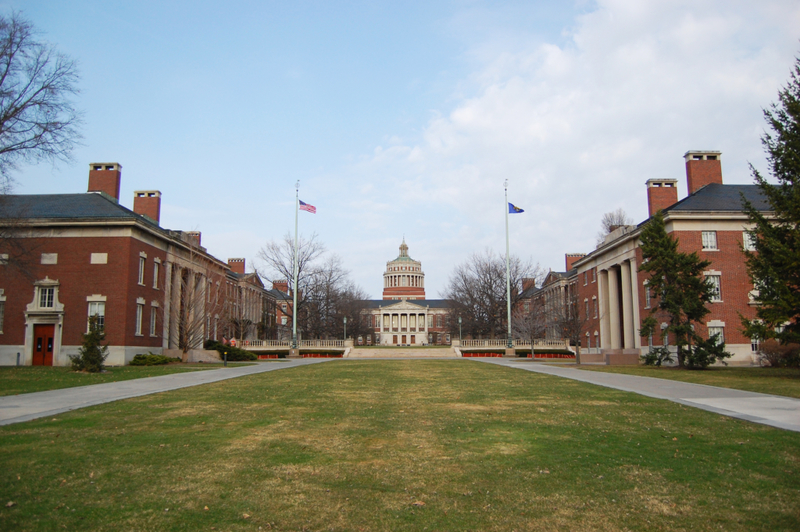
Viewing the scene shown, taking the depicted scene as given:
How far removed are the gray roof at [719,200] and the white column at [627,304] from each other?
911 cm

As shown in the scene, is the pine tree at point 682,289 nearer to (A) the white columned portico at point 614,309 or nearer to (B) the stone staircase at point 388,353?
(A) the white columned portico at point 614,309

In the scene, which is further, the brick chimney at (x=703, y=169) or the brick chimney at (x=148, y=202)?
the brick chimney at (x=148, y=202)

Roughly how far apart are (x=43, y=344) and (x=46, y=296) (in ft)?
10.7

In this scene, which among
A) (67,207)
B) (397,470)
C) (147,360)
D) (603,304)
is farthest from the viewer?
(603,304)

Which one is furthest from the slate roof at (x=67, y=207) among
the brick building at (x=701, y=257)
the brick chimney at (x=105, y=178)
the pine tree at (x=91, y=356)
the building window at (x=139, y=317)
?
the brick building at (x=701, y=257)

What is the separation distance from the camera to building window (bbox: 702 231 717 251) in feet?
138

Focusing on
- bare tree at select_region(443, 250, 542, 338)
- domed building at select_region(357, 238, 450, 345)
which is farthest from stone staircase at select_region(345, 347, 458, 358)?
domed building at select_region(357, 238, 450, 345)

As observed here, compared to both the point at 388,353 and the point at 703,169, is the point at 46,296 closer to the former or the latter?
the point at 388,353

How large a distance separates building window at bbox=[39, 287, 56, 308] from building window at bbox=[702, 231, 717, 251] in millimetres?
46925

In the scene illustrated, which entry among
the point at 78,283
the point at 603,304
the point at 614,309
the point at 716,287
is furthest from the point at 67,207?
the point at 603,304

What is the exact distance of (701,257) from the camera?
4141cm

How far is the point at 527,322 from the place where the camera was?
5659 cm

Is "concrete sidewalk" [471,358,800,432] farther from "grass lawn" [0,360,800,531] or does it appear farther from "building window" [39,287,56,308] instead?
"building window" [39,287,56,308]

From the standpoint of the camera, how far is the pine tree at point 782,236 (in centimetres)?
2456
